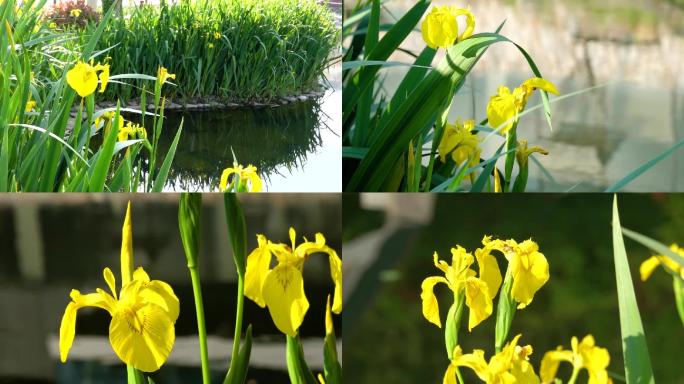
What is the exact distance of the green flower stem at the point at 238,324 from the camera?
3.65 feet

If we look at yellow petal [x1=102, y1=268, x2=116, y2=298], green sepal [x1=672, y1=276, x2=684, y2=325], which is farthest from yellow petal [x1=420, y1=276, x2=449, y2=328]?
yellow petal [x1=102, y1=268, x2=116, y2=298]

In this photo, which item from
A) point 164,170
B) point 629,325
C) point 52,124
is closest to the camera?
point 629,325

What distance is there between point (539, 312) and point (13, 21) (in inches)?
38.2

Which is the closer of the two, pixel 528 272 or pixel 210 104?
pixel 528 272

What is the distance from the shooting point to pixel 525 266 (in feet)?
3.62

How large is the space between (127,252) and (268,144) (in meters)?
0.34

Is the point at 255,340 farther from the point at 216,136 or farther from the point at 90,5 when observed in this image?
the point at 90,5

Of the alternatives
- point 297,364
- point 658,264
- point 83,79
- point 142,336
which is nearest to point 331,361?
point 297,364

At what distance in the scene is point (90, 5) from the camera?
1.35 meters

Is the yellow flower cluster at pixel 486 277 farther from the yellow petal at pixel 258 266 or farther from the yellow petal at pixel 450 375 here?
the yellow petal at pixel 258 266

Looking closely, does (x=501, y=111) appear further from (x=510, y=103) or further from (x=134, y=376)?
(x=134, y=376)

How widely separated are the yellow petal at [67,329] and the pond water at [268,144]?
0.28 m

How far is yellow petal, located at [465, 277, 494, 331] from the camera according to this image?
3.63ft

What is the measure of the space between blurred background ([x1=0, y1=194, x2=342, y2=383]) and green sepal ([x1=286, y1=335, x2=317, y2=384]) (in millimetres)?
12
